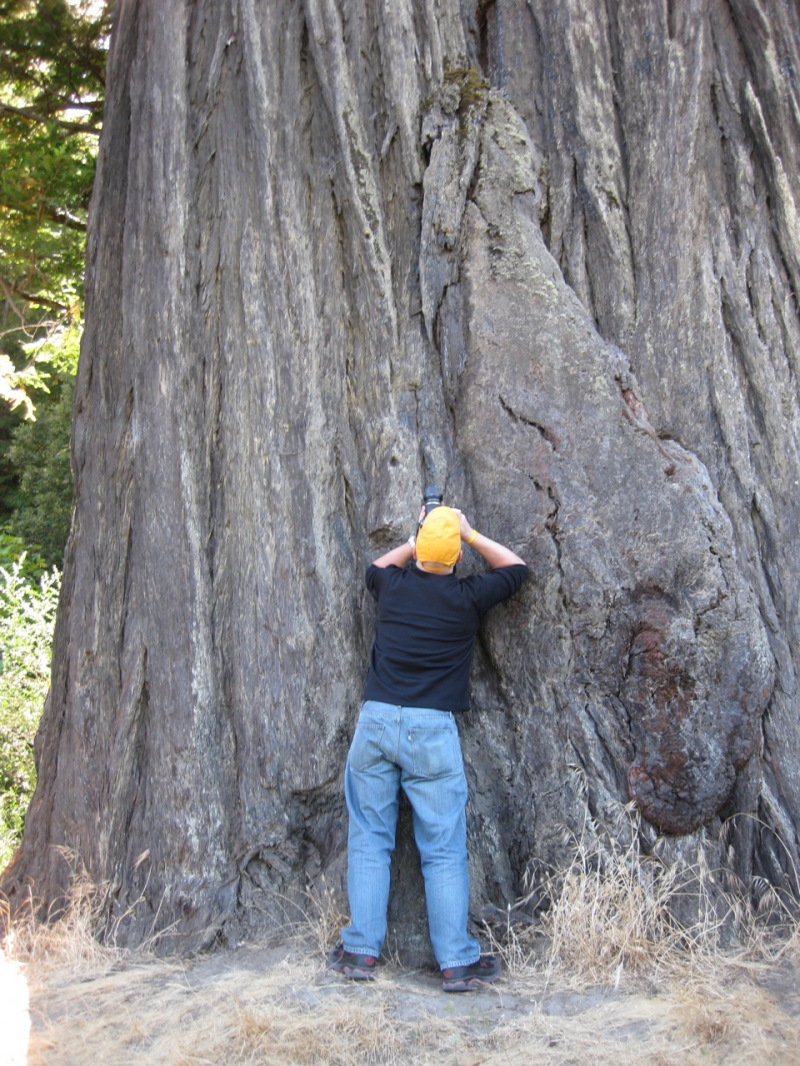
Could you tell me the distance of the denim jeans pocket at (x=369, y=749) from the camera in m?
4.29

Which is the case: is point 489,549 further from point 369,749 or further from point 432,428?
point 369,749

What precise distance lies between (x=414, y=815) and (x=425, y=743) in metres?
0.36

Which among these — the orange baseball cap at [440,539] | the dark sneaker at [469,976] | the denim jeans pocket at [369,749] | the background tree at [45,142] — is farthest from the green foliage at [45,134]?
the dark sneaker at [469,976]

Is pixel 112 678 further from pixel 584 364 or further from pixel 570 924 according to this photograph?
pixel 584 364

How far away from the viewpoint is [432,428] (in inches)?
201

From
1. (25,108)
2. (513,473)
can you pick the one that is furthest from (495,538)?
(25,108)

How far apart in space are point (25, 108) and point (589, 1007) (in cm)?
931

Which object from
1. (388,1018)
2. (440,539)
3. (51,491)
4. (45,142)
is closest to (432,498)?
(440,539)

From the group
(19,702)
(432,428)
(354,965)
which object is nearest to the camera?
(354,965)

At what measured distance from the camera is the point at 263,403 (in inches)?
204

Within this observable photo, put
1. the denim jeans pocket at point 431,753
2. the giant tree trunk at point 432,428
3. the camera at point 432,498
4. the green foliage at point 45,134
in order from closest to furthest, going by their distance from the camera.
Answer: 1. the denim jeans pocket at point 431,753
2. the giant tree trunk at point 432,428
3. the camera at point 432,498
4. the green foliage at point 45,134

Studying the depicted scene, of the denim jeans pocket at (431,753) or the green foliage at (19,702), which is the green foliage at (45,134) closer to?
the green foliage at (19,702)

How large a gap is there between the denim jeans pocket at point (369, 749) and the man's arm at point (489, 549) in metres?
0.98

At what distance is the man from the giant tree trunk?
351 millimetres
